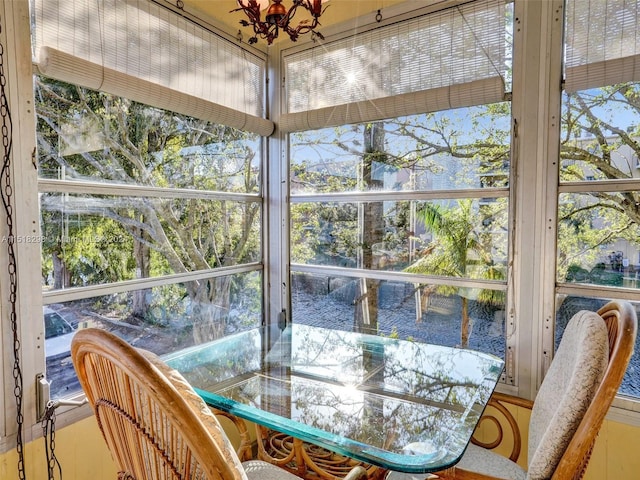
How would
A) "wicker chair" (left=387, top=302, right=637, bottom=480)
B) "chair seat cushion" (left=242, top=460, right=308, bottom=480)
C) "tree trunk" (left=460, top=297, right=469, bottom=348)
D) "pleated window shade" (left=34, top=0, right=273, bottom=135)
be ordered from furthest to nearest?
"tree trunk" (left=460, top=297, right=469, bottom=348)
"pleated window shade" (left=34, top=0, right=273, bottom=135)
"chair seat cushion" (left=242, top=460, right=308, bottom=480)
"wicker chair" (left=387, top=302, right=637, bottom=480)

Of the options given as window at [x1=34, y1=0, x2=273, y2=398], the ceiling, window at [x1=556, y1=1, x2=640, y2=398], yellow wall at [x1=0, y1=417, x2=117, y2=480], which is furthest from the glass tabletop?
the ceiling

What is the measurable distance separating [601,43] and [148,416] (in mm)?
2207

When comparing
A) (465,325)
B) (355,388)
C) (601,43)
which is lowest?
(355,388)

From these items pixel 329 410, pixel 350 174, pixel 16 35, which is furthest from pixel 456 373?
pixel 16 35

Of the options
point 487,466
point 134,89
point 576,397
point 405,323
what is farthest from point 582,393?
point 134,89

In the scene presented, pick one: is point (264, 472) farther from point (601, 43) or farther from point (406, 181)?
point (601, 43)

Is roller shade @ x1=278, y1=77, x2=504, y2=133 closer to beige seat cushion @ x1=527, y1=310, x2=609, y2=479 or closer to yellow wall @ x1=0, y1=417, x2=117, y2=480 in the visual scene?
beige seat cushion @ x1=527, y1=310, x2=609, y2=479

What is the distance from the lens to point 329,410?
1466mm

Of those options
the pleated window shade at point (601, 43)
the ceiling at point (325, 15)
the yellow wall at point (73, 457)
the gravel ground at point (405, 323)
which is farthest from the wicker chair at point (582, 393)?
the ceiling at point (325, 15)

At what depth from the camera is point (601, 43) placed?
175cm

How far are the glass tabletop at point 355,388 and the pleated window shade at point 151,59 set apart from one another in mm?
1310

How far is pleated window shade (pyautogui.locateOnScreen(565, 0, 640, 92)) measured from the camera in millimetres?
1678

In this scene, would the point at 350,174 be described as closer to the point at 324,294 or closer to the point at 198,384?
the point at 324,294

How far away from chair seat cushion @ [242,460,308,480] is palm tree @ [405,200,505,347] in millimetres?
1159
